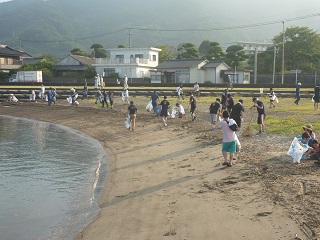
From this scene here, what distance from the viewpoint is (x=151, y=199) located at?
33.3ft

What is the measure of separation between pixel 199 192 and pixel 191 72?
171 ft

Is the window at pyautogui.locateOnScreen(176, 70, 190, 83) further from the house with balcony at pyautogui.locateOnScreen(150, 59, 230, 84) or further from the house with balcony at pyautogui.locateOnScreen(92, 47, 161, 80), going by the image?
the house with balcony at pyautogui.locateOnScreen(92, 47, 161, 80)

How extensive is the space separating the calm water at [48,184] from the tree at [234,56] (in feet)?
178

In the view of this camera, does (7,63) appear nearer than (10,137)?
No

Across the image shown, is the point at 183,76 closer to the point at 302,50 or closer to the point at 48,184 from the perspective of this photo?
the point at 302,50

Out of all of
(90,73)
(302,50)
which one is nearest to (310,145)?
(90,73)

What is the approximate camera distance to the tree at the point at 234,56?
7344 centimetres

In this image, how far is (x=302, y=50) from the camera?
6862 centimetres

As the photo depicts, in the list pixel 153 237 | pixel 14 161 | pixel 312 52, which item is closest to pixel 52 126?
pixel 14 161

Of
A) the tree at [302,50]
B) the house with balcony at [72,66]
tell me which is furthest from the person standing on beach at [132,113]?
the tree at [302,50]

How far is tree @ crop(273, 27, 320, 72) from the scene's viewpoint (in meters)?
67.8

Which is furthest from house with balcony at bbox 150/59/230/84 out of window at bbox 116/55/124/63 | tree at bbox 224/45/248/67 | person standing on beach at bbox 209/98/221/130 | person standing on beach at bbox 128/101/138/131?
person standing on beach at bbox 209/98/221/130

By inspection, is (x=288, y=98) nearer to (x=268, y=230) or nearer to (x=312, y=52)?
(x=268, y=230)

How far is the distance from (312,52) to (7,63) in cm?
5310
